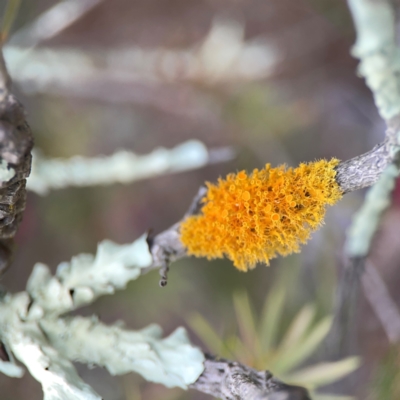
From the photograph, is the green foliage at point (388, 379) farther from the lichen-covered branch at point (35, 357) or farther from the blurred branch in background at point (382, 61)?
the lichen-covered branch at point (35, 357)

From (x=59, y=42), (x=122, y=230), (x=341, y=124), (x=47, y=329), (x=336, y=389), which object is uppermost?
(x=59, y=42)

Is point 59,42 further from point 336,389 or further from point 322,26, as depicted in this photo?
point 336,389

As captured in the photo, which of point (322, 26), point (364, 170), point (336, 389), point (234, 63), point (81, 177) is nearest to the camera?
point (364, 170)

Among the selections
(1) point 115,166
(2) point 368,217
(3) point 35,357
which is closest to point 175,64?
(1) point 115,166

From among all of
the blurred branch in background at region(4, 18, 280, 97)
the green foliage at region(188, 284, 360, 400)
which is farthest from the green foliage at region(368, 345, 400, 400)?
the blurred branch in background at region(4, 18, 280, 97)

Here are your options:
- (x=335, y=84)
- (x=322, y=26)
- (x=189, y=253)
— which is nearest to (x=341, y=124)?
(x=335, y=84)

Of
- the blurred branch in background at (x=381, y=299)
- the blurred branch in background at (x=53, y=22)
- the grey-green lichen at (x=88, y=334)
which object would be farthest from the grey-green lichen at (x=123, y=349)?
the blurred branch in background at (x=53, y=22)

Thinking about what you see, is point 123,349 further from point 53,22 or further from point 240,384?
point 53,22
